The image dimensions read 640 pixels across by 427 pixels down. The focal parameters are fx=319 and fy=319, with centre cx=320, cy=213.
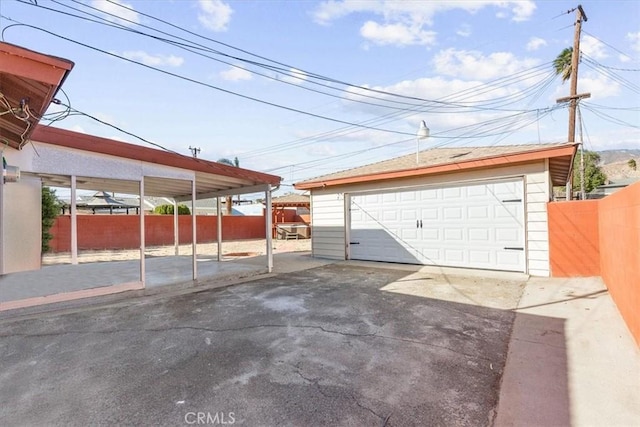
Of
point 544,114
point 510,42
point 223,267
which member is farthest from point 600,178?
point 223,267

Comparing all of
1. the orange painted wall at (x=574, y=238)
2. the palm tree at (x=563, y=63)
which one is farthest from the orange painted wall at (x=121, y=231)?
the palm tree at (x=563, y=63)

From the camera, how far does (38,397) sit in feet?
7.88

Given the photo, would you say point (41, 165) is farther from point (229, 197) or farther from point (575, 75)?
point (229, 197)

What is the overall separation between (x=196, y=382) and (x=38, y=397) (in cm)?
113

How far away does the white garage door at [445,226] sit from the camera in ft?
23.1

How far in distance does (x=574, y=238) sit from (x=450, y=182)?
2709mm

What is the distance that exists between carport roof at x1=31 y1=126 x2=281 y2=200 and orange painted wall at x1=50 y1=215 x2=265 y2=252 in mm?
6862

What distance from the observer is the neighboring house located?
670 cm

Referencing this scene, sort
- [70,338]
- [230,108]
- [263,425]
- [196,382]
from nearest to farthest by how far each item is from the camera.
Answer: [263,425], [196,382], [70,338], [230,108]

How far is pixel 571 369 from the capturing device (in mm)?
2738

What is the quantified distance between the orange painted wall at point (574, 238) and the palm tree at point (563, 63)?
12419 mm

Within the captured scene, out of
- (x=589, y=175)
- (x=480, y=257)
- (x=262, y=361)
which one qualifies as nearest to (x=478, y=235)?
(x=480, y=257)

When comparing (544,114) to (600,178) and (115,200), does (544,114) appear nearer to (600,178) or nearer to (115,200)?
(600,178)

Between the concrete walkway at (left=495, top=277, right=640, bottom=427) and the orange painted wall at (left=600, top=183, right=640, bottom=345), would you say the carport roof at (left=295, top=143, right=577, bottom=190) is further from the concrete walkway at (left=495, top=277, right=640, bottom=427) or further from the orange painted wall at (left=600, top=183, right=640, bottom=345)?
the concrete walkway at (left=495, top=277, right=640, bottom=427)
